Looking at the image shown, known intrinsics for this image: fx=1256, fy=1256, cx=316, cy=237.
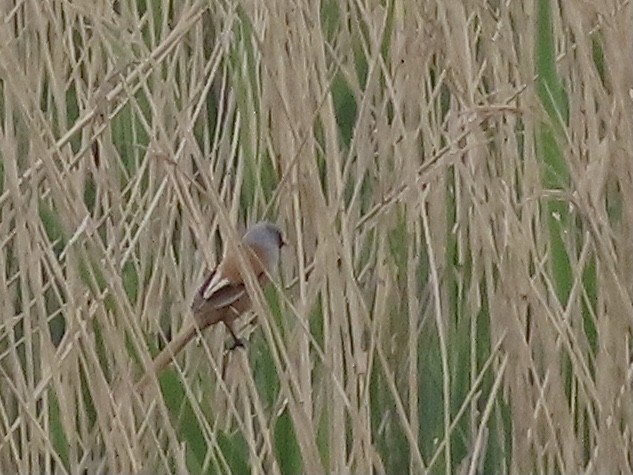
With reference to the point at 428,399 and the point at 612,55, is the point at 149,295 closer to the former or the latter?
the point at 428,399

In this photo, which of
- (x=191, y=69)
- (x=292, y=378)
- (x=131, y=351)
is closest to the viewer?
(x=292, y=378)

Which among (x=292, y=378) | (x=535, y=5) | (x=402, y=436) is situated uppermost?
(x=535, y=5)

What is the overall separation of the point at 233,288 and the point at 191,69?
0.38m

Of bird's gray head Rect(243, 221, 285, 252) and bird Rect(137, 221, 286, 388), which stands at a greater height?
bird's gray head Rect(243, 221, 285, 252)

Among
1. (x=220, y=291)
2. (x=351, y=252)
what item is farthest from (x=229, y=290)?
(x=351, y=252)

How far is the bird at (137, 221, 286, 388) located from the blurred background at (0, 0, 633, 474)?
2cm

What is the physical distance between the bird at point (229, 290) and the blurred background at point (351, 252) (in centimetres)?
2

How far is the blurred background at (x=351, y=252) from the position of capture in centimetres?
95

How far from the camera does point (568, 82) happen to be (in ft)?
3.76

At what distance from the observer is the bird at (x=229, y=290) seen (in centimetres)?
95

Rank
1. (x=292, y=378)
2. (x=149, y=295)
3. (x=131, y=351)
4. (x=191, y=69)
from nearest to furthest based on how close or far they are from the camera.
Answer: (x=292, y=378) → (x=131, y=351) → (x=149, y=295) → (x=191, y=69)

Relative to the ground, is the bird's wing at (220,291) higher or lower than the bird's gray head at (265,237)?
lower

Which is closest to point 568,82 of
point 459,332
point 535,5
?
point 535,5

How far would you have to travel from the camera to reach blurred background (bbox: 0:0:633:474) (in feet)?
3.13
